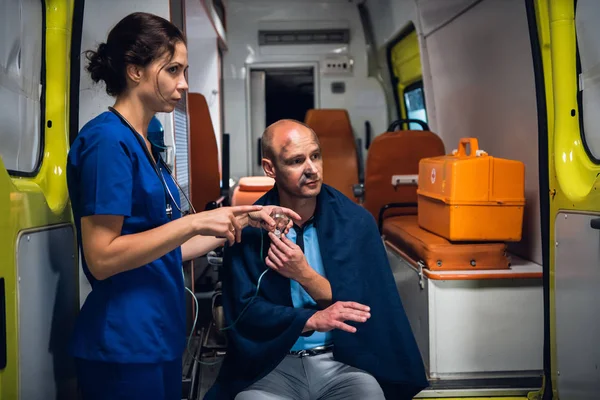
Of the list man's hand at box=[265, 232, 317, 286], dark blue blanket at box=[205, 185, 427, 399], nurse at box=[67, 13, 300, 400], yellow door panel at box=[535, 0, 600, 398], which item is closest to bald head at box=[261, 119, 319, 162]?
dark blue blanket at box=[205, 185, 427, 399]

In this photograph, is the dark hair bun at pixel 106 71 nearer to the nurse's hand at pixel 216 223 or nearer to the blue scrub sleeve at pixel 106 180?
the blue scrub sleeve at pixel 106 180

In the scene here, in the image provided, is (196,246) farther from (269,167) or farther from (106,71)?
(106,71)

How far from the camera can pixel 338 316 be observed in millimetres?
1915

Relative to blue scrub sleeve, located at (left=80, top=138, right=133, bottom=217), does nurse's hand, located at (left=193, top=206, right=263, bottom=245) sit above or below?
below

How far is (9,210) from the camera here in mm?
1649

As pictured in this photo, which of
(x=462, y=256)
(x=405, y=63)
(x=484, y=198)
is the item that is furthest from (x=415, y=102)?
(x=462, y=256)

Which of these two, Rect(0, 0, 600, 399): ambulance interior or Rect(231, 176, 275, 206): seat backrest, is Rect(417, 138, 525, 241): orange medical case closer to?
Rect(0, 0, 600, 399): ambulance interior

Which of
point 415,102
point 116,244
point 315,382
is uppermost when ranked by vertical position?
point 415,102

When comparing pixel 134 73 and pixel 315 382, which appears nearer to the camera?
pixel 134 73

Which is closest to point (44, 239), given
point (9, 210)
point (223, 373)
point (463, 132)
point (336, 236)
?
point (9, 210)

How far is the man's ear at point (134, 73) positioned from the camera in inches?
67.6

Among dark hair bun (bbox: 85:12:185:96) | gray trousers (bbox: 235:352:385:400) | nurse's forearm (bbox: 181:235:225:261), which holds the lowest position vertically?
gray trousers (bbox: 235:352:385:400)

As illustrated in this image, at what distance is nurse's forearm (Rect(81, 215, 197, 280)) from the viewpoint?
1.56m

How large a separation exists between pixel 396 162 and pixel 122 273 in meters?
3.36
